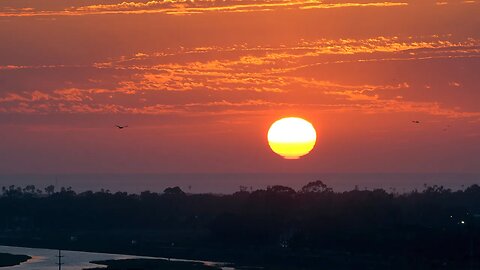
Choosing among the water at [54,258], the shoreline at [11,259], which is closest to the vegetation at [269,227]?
the water at [54,258]

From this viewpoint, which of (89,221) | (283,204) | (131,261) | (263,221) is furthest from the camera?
(89,221)

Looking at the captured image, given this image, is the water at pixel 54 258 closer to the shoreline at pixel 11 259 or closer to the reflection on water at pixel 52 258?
Answer: the reflection on water at pixel 52 258

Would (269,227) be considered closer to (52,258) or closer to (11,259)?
(52,258)

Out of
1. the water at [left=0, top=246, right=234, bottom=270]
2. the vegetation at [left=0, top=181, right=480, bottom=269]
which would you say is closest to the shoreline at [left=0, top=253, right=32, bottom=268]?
the water at [left=0, top=246, right=234, bottom=270]

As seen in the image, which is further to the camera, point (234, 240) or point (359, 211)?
point (359, 211)

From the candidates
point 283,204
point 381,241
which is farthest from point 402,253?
point 283,204

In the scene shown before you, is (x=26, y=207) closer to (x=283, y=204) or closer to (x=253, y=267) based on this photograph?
(x=283, y=204)
